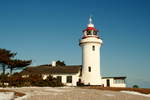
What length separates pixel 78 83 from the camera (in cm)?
4425

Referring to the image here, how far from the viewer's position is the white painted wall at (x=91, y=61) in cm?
4353

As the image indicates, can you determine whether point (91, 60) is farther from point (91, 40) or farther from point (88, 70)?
point (91, 40)

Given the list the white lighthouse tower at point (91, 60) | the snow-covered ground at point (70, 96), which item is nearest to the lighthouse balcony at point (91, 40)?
the white lighthouse tower at point (91, 60)

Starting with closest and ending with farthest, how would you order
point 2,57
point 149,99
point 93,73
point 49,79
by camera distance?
1. point 149,99
2. point 49,79
3. point 93,73
4. point 2,57

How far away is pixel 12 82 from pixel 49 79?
19.1 feet

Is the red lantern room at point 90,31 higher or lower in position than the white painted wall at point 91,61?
higher

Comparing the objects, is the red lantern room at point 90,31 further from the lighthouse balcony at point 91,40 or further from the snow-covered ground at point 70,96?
the snow-covered ground at point 70,96

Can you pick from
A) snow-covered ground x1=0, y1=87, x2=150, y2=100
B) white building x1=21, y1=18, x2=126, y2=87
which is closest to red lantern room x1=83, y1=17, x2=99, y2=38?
white building x1=21, y1=18, x2=126, y2=87

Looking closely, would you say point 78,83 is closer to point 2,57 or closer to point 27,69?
point 27,69

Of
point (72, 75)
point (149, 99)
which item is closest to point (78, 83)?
point (72, 75)

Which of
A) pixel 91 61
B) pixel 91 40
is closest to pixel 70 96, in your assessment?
pixel 91 61

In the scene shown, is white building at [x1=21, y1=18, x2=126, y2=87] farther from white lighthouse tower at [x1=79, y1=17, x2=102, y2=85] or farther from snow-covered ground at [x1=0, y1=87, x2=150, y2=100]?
snow-covered ground at [x1=0, y1=87, x2=150, y2=100]

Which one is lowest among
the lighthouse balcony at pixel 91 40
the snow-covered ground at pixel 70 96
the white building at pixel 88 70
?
the snow-covered ground at pixel 70 96

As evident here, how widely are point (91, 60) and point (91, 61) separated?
0.17m
